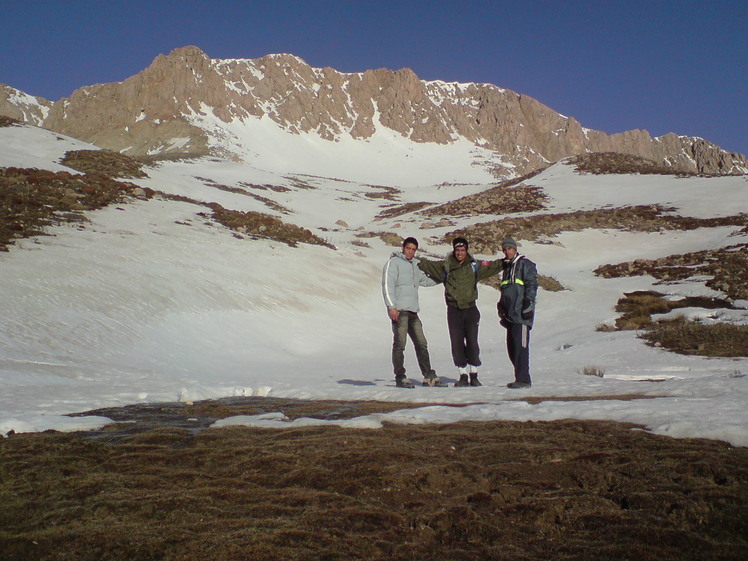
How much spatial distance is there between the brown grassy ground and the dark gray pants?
3.75 meters

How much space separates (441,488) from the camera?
285cm

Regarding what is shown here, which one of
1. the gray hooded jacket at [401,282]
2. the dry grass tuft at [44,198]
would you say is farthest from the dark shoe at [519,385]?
the dry grass tuft at [44,198]

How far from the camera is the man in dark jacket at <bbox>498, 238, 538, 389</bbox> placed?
7348 millimetres

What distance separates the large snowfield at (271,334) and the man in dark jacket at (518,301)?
2.18 ft

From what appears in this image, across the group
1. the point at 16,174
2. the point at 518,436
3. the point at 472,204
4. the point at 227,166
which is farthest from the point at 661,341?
the point at 227,166

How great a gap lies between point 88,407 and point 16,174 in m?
18.9

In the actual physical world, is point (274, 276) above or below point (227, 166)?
below

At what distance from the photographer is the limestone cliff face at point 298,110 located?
130875 millimetres

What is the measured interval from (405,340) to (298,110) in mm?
154803

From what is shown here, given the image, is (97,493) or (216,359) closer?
(97,493)

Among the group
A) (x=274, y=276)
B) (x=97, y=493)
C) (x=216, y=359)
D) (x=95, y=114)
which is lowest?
(x=97, y=493)

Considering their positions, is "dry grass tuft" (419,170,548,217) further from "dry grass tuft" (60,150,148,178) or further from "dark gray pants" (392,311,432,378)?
"dark gray pants" (392,311,432,378)

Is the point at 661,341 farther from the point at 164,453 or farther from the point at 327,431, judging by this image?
the point at 164,453

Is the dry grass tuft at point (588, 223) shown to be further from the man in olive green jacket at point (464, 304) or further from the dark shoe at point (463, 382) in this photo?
the dark shoe at point (463, 382)
